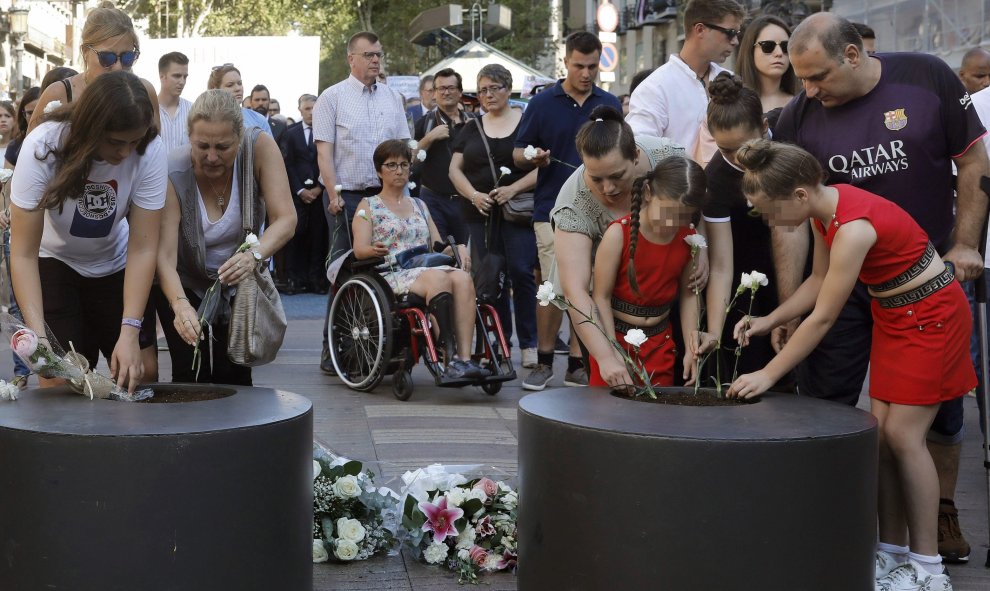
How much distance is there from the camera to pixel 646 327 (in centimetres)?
438

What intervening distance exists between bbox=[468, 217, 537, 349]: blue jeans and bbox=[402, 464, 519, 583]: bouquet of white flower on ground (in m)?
3.94

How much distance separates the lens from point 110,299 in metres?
4.51

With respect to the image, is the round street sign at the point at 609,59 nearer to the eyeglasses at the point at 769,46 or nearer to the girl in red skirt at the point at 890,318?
the eyeglasses at the point at 769,46

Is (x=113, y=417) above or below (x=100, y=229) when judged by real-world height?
below

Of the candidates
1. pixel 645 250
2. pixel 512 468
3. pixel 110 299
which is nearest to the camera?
pixel 645 250

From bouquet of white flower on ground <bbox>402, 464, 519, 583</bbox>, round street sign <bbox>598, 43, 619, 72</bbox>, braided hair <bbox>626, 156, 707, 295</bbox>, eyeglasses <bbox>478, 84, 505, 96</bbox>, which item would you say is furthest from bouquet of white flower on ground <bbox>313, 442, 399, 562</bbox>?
round street sign <bbox>598, 43, 619, 72</bbox>

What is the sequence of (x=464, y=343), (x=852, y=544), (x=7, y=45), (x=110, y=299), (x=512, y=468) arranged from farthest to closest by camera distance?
(x=7, y=45) < (x=464, y=343) < (x=512, y=468) < (x=110, y=299) < (x=852, y=544)

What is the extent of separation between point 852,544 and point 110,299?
2665 millimetres

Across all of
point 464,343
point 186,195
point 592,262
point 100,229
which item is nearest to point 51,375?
point 100,229

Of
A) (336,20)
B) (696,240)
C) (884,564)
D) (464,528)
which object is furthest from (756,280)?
(336,20)

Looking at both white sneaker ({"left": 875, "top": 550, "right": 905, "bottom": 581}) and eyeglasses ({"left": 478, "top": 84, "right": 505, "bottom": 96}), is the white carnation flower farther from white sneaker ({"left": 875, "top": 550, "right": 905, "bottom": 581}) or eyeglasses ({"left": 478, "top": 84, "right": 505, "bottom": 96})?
eyeglasses ({"left": 478, "top": 84, "right": 505, "bottom": 96})

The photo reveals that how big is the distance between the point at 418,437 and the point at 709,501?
3.43m

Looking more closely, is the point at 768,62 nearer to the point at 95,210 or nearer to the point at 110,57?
the point at 110,57

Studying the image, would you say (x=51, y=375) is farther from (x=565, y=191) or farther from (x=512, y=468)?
(x=512, y=468)
